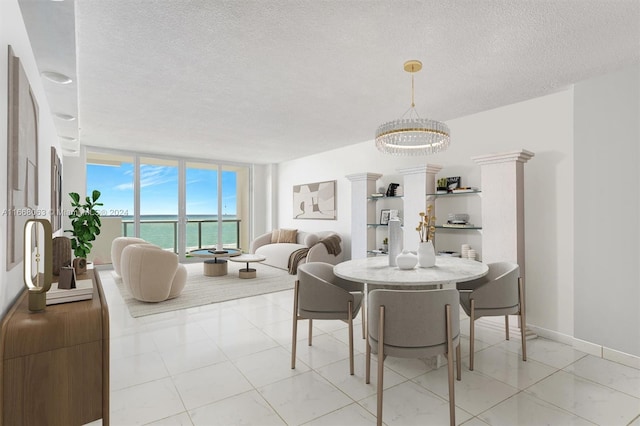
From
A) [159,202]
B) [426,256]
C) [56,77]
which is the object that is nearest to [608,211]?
[426,256]

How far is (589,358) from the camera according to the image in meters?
2.90

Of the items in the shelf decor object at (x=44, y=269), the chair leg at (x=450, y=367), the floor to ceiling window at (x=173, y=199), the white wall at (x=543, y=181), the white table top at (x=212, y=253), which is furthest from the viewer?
the floor to ceiling window at (x=173, y=199)

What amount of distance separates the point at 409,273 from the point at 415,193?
7.26 feet

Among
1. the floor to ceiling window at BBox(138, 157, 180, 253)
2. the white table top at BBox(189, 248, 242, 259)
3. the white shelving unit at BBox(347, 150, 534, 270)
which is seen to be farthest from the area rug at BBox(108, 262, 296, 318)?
the white shelving unit at BBox(347, 150, 534, 270)

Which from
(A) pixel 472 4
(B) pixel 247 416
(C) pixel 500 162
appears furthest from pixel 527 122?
(B) pixel 247 416

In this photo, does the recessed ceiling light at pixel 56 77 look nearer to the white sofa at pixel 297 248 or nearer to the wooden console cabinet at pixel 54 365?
the wooden console cabinet at pixel 54 365


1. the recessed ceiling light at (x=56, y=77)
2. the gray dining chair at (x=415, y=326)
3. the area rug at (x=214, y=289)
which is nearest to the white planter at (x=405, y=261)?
the gray dining chair at (x=415, y=326)

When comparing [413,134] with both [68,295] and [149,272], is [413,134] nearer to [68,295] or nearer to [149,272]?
[68,295]

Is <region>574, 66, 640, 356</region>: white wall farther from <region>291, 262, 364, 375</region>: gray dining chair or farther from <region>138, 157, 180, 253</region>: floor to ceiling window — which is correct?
<region>138, 157, 180, 253</region>: floor to ceiling window

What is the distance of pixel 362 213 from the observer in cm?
553

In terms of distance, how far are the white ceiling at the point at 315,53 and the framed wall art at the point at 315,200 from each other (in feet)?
8.49

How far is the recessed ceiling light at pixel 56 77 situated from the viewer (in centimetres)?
253

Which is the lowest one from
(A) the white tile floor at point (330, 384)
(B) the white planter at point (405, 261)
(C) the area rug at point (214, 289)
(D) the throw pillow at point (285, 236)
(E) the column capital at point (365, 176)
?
(A) the white tile floor at point (330, 384)

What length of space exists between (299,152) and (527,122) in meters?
4.41
